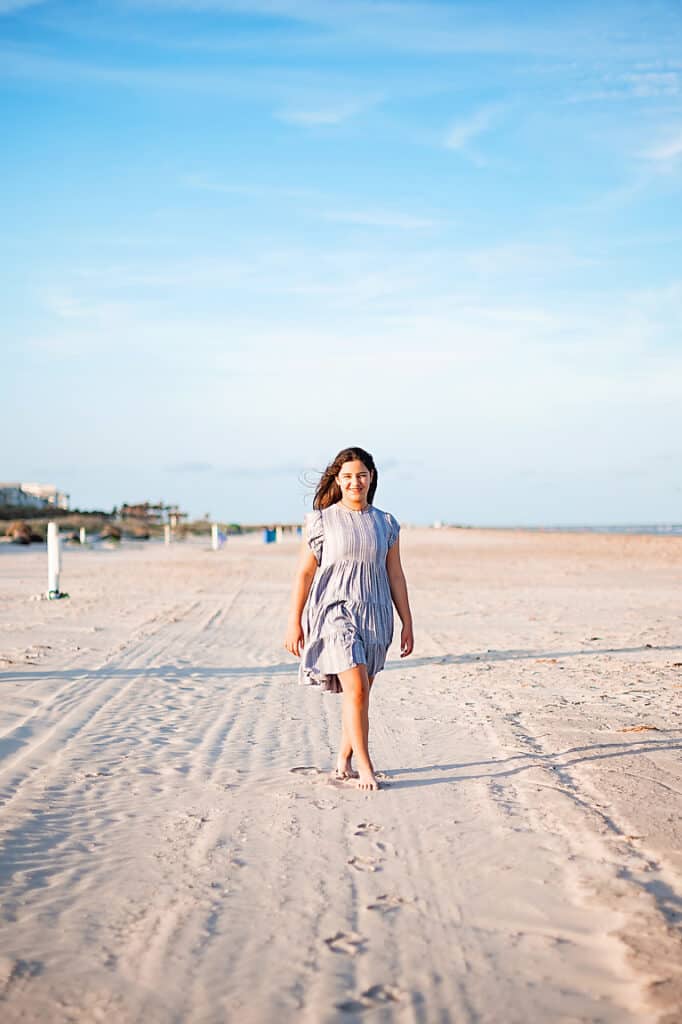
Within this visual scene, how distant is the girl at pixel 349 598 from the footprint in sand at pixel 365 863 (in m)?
1.02

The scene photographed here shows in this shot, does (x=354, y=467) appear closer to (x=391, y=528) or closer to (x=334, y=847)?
(x=391, y=528)

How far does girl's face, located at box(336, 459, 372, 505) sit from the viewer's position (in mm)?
5184

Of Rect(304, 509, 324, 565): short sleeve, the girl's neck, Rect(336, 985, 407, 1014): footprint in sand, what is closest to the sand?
Rect(336, 985, 407, 1014): footprint in sand

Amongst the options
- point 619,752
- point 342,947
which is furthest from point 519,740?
point 342,947

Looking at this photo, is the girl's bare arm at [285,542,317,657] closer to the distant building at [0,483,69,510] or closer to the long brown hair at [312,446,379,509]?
the long brown hair at [312,446,379,509]

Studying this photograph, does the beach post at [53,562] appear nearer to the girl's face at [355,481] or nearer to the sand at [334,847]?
the sand at [334,847]

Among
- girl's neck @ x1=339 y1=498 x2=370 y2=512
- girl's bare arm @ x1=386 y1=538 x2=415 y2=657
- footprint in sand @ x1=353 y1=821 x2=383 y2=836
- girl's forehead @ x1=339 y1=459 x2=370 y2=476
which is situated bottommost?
footprint in sand @ x1=353 y1=821 x2=383 y2=836

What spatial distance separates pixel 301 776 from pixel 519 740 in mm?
1691

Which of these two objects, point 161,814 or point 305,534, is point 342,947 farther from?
point 305,534

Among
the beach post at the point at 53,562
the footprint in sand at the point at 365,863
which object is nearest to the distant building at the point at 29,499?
the beach post at the point at 53,562

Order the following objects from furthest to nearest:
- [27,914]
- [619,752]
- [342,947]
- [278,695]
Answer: [278,695], [619,752], [27,914], [342,947]

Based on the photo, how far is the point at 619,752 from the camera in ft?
19.8

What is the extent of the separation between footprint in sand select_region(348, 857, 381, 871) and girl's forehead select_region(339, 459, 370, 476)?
6.67 feet

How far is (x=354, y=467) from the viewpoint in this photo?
520 cm
